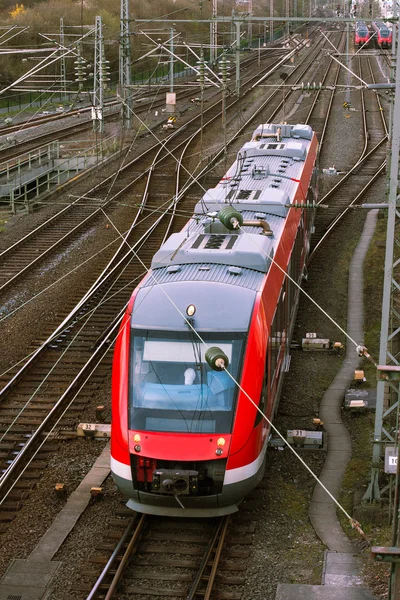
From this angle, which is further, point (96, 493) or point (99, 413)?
point (99, 413)

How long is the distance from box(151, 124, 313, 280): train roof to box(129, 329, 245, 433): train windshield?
5.68 ft

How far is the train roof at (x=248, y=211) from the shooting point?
1352 centimetres

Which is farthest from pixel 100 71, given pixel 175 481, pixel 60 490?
pixel 175 481

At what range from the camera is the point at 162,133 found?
144ft

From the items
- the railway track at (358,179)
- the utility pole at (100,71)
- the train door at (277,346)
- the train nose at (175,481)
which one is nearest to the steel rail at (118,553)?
the train nose at (175,481)

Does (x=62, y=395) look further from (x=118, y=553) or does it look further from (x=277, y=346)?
(x=118, y=553)

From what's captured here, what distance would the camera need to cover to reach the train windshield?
37.1 ft

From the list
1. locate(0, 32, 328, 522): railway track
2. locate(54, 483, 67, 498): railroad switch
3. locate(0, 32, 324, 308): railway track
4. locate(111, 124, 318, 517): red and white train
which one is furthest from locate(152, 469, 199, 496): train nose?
locate(0, 32, 324, 308): railway track

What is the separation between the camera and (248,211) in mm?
16531

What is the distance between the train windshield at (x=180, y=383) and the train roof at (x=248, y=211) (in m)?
1.73

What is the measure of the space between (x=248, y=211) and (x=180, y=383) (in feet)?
18.6

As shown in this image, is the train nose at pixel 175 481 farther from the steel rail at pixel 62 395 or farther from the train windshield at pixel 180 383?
the steel rail at pixel 62 395

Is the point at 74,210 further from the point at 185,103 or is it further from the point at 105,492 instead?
the point at 185,103

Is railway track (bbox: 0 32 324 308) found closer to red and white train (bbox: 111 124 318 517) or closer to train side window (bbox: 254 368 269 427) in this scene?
red and white train (bbox: 111 124 318 517)
